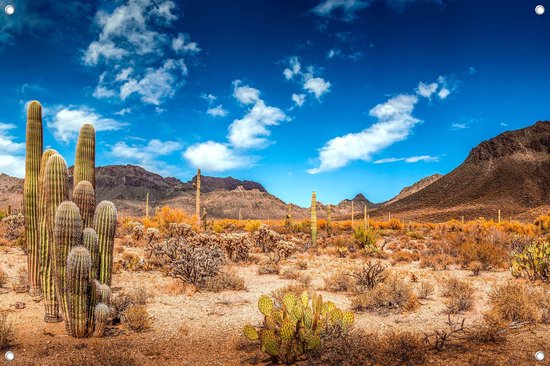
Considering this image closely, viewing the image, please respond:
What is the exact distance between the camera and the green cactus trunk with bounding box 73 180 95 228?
7.63m

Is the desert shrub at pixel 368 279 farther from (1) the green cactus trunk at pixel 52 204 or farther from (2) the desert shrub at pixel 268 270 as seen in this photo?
(1) the green cactus trunk at pixel 52 204

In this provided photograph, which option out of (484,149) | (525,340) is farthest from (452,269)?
(484,149)

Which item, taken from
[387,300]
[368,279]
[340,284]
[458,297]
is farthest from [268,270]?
[458,297]

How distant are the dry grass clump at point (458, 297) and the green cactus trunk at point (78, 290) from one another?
6.68 metres

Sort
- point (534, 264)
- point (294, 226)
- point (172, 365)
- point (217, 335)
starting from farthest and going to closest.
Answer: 1. point (294, 226)
2. point (534, 264)
3. point (217, 335)
4. point (172, 365)

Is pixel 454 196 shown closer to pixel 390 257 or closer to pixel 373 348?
pixel 390 257

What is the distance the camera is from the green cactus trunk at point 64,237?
683 centimetres

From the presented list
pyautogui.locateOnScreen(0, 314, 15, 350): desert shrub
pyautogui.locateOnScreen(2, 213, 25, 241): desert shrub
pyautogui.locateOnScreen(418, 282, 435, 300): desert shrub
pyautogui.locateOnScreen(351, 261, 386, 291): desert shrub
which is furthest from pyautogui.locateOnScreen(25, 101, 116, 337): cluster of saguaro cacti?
pyautogui.locateOnScreen(2, 213, 25, 241): desert shrub

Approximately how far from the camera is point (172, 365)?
5824mm

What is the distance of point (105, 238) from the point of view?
754 centimetres

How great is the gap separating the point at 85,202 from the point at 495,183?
71448mm

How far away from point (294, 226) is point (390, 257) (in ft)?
45.0

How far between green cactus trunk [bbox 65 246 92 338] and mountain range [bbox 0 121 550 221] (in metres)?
50.6

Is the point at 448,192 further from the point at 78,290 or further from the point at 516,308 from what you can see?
the point at 78,290
